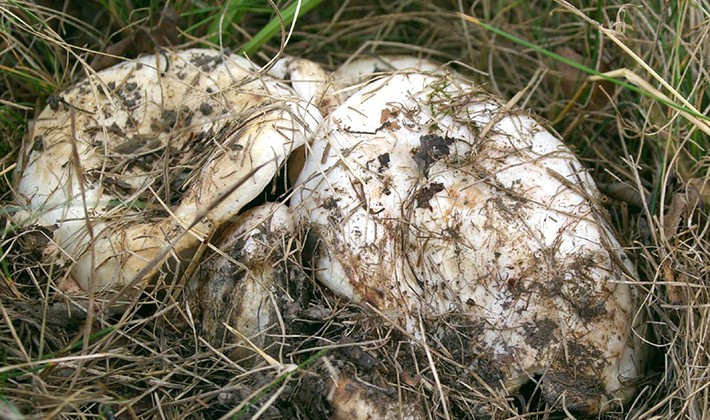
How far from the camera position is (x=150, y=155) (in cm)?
245

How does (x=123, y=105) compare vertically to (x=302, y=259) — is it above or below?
above

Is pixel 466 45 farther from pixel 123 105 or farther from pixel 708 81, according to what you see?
pixel 123 105

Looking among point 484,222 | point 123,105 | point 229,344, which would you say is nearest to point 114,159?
point 123,105

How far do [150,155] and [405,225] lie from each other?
91cm

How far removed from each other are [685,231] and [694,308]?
9.4 inches

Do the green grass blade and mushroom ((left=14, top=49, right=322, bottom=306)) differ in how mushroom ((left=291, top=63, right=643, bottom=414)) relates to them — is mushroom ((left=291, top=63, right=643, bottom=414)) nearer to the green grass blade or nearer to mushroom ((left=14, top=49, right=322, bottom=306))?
mushroom ((left=14, top=49, right=322, bottom=306))

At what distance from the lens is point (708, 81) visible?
2.47 meters

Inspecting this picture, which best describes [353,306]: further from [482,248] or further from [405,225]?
[482,248]

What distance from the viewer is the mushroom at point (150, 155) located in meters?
2.16

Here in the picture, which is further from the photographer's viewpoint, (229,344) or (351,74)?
(351,74)

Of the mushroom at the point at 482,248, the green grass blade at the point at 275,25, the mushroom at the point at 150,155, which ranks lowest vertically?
the mushroom at the point at 482,248

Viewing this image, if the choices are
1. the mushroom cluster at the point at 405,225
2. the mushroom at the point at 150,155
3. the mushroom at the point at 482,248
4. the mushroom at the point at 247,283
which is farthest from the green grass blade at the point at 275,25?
the mushroom at the point at 247,283

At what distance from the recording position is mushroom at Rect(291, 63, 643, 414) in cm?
212

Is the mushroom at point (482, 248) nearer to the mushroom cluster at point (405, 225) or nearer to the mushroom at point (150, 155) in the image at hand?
the mushroom cluster at point (405, 225)
